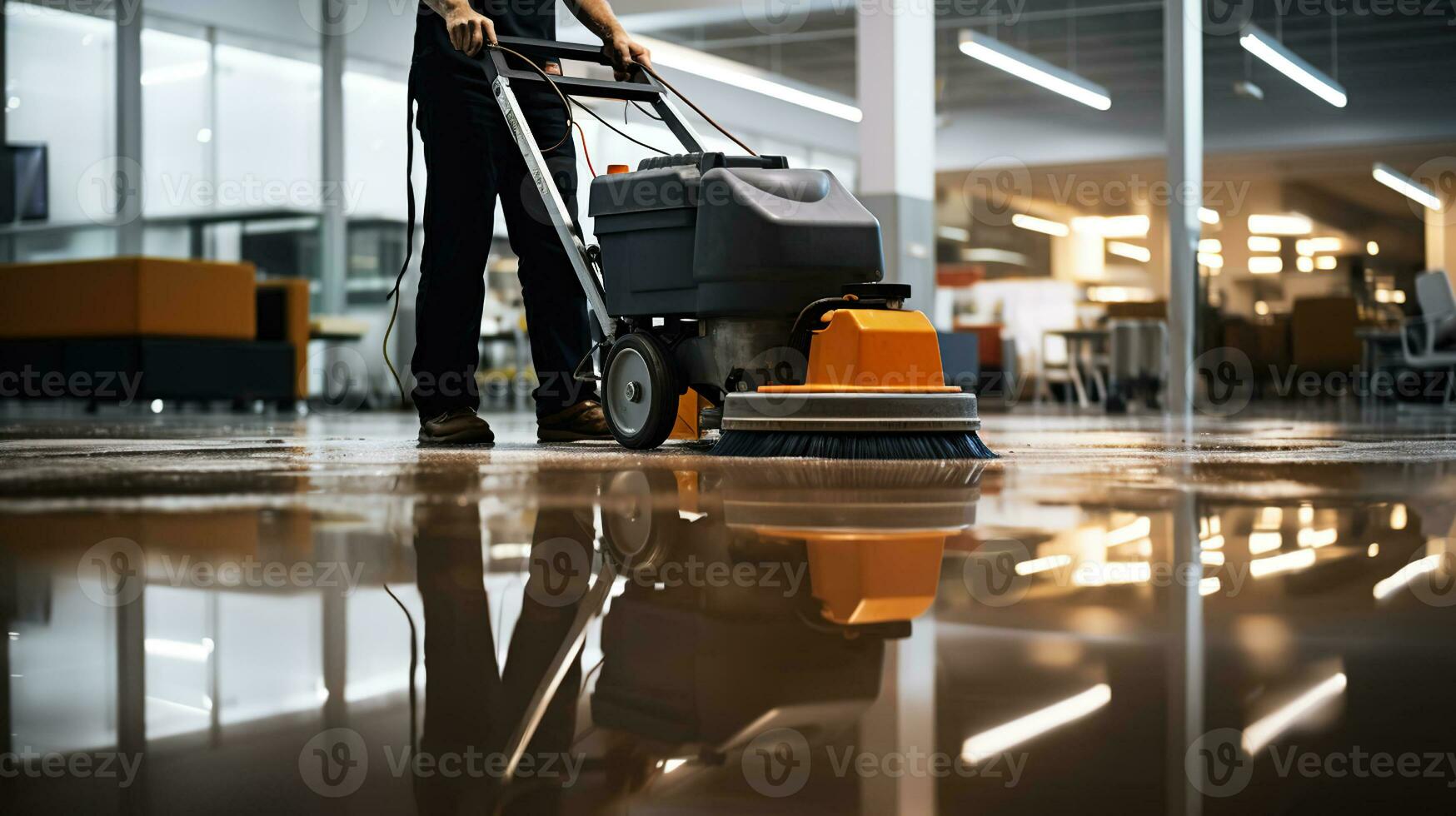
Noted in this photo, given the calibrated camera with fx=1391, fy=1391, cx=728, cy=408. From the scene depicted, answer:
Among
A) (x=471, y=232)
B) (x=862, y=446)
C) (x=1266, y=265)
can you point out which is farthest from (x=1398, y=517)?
(x=1266, y=265)

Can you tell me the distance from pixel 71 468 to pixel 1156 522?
5.37ft

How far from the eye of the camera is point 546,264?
10.7 feet

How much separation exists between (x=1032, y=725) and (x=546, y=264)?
9.21 ft

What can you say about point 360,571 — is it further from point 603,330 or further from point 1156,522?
point 603,330

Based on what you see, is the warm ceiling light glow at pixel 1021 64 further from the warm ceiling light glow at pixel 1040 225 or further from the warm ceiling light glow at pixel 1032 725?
the warm ceiling light glow at pixel 1032 725

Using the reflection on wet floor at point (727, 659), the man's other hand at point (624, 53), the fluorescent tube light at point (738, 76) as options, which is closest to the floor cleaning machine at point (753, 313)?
the man's other hand at point (624, 53)

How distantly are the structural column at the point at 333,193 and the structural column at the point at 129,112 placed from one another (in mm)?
1445

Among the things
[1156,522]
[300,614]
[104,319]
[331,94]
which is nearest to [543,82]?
[1156,522]

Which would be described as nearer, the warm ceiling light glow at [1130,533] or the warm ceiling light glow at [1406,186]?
the warm ceiling light glow at [1130,533]

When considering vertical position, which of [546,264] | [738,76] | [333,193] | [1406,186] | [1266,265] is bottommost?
[546,264]

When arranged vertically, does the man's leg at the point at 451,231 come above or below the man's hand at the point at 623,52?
below

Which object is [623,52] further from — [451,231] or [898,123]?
[898,123]

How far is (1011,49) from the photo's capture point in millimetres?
9523

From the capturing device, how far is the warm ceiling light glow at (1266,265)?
27.9 feet
